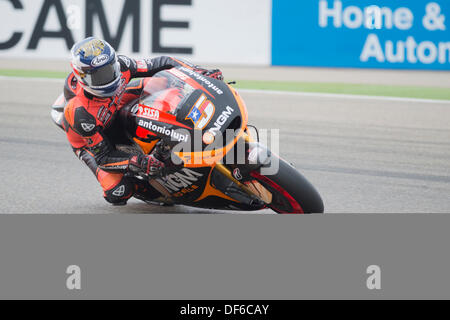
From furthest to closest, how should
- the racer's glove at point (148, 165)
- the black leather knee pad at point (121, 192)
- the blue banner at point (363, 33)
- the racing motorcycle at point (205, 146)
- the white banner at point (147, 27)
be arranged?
the white banner at point (147, 27) → the blue banner at point (363, 33) → the black leather knee pad at point (121, 192) → the racer's glove at point (148, 165) → the racing motorcycle at point (205, 146)

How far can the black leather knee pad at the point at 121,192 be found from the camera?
15.1 ft

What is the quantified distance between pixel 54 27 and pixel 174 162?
11.2 m

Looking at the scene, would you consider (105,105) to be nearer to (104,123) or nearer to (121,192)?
(104,123)

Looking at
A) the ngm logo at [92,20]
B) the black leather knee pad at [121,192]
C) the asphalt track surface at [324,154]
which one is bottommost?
the asphalt track surface at [324,154]

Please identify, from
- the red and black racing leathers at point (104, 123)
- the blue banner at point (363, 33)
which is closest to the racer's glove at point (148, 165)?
the red and black racing leathers at point (104, 123)

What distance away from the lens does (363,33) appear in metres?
13.8

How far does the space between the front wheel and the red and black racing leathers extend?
0.84m

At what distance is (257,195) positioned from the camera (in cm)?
430

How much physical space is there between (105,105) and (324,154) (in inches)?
131

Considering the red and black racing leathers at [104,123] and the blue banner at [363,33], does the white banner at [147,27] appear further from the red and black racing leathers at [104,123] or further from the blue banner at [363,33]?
the red and black racing leathers at [104,123]

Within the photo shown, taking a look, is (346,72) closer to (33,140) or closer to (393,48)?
(393,48)

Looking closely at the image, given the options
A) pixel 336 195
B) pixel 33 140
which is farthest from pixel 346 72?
pixel 336 195

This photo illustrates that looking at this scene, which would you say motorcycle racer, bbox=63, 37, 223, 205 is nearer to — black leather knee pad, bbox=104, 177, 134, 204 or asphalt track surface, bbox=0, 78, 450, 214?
black leather knee pad, bbox=104, 177, 134, 204

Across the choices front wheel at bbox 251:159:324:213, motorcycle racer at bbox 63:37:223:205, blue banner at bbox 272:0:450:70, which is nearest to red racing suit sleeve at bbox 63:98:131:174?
motorcycle racer at bbox 63:37:223:205
